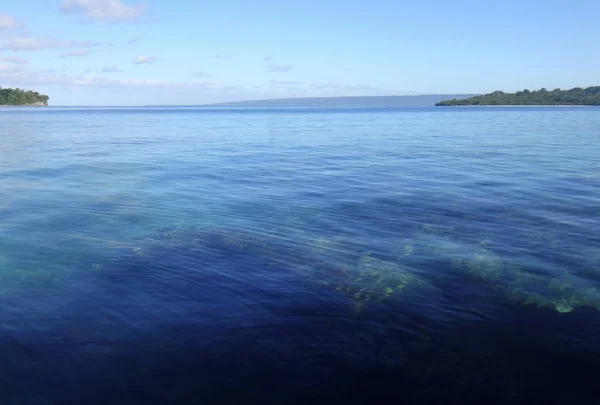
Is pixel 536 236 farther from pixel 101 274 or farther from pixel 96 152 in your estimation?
pixel 96 152

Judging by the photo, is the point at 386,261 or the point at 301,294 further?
the point at 386,261

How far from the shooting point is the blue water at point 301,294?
922cm

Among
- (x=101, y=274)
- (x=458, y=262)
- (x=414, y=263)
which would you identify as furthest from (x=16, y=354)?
(x=458, y=262)

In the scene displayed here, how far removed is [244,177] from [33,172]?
15327 mm

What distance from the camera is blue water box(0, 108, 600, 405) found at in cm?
922

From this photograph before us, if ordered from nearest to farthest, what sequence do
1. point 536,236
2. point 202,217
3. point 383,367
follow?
point 383,367 < point 536,236 < point 202,217

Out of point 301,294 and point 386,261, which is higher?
point 386,261

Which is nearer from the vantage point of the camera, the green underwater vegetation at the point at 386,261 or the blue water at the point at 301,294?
the blue water at the point at 301,294

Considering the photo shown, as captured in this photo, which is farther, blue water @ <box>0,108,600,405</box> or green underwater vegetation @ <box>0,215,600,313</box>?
green underwater vegetation @ <box>0,215,600,313</box>

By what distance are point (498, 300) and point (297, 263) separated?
5857mm

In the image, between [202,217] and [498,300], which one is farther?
[202,217]

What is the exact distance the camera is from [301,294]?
42.2 ft

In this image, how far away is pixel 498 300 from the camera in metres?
12.5

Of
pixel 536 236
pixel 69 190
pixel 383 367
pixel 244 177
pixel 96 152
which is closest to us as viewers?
pixel 383 367
